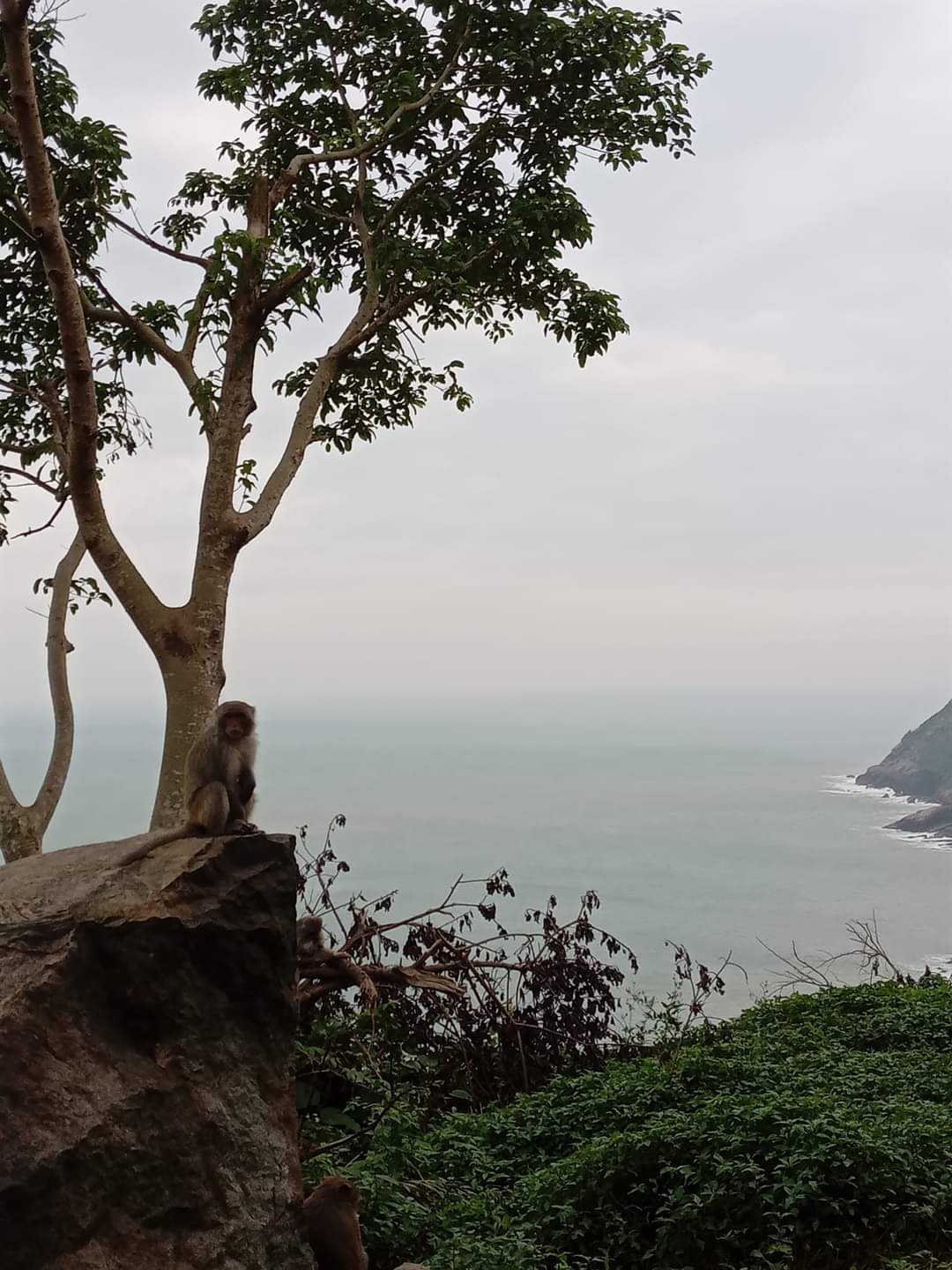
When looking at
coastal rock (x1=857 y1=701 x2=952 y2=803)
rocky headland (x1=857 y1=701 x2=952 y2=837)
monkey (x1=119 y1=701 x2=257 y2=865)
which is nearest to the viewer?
monkey (x1=119 y1=701 x2=257 y2=865)

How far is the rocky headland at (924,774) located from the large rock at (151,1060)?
30.0 ft

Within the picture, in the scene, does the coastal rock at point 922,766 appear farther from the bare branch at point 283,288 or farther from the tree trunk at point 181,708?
the bare branch at point 283,288

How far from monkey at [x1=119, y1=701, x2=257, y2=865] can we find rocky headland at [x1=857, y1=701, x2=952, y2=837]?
8914 millimetres

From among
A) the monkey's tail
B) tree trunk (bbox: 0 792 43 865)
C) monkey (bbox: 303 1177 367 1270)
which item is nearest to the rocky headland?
tree trunk (bbox: 0 792 43 865)

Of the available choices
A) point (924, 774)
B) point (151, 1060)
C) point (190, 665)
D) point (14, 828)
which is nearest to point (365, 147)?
point (190, 665)

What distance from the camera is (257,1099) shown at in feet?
11.7

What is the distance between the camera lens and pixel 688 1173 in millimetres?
4121

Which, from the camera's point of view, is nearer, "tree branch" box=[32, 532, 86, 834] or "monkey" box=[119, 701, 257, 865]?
"monkey" box=[119, 701, 257, 865]

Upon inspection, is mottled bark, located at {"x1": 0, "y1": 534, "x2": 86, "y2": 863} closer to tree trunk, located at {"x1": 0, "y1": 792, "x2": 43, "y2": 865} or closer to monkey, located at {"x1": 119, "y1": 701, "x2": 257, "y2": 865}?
tree trunk, located at {"x1": 0, "y1": 792, "x2": 43, "y2": 865}

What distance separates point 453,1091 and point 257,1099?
3061mm

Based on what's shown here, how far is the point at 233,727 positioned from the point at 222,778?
7.7 inches

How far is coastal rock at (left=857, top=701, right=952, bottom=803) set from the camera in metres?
11.6

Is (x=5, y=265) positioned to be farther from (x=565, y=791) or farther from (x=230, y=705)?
(x=565, y=791)

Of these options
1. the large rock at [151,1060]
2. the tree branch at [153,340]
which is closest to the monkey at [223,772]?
the large rock at [151,1060]
